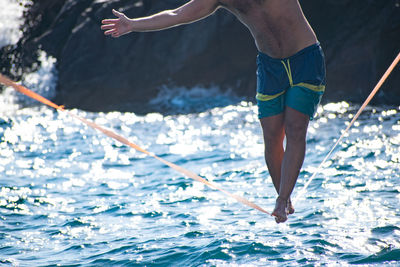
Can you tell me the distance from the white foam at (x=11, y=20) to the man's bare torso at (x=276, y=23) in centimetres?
1753

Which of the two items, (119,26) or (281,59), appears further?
(281,59)

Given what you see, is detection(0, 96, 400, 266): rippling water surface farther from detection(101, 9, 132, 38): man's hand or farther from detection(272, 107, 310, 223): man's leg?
detection(101, 9, 132, 38): man's hand

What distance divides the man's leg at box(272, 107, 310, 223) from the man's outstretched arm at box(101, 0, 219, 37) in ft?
3.76

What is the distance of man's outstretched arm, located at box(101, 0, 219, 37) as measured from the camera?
444cm

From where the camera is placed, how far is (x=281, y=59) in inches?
186

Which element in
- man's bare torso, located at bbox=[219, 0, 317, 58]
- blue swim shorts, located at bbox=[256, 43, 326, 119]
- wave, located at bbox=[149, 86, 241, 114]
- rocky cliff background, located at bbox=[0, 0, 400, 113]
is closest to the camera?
man's bare torso, located at bbox=[219, 0, 317, 58]

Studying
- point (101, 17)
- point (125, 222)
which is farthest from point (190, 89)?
point (125, 222)

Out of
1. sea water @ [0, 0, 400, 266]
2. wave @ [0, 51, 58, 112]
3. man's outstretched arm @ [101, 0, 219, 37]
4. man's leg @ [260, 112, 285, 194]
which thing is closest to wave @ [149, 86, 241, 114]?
sea water @ [0, 0, 400, 266]

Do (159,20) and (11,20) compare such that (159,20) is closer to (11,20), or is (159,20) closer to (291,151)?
(291,151)

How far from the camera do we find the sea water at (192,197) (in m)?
5.61

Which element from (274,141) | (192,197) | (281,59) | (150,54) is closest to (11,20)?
(150,54)

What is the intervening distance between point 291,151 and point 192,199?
3.27 m

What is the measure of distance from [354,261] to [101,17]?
48.7 ft

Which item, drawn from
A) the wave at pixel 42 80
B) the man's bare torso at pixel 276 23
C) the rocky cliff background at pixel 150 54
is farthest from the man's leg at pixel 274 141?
the wave at pixel 42 80
